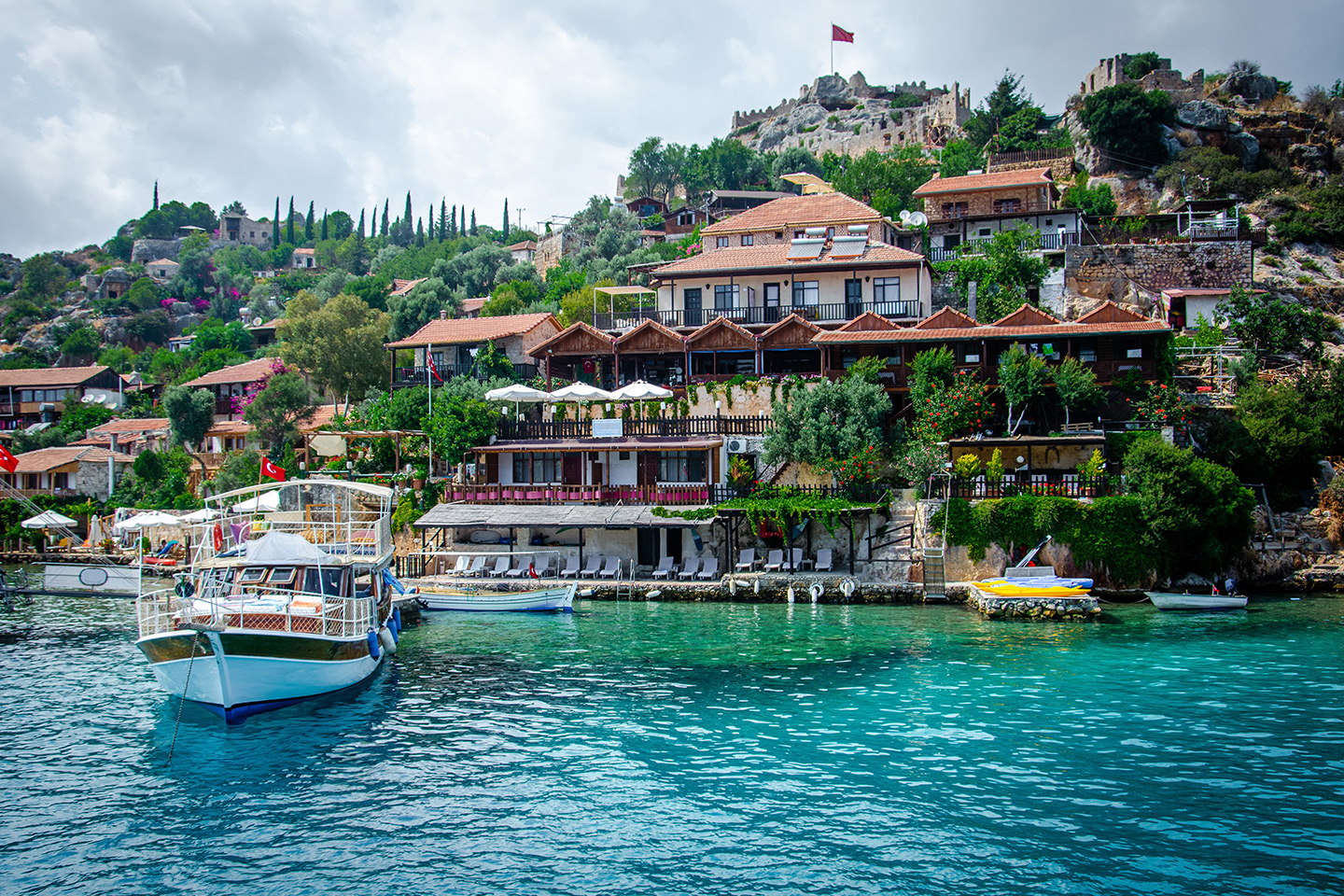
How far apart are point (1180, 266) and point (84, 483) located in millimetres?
66130

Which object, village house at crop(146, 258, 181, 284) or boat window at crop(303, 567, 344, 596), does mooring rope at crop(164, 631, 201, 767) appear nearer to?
boat window at crop(303, 567, 344, 596)

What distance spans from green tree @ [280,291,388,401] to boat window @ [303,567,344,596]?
123ft

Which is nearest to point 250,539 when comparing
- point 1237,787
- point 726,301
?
point 1237,787

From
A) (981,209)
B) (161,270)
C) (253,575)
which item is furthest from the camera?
(161,270)

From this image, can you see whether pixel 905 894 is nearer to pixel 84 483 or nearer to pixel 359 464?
→ pixel 359 464

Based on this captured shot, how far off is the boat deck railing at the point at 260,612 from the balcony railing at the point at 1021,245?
43.2m

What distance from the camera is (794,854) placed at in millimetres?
12008

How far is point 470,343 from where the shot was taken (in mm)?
51562

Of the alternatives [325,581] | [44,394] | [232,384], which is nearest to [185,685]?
[325,581]

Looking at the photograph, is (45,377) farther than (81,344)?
No

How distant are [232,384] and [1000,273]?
176 ft

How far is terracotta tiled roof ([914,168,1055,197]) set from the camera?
180ft

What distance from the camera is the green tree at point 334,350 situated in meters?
56.4

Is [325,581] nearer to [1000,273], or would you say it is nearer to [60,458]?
[1000,273]
